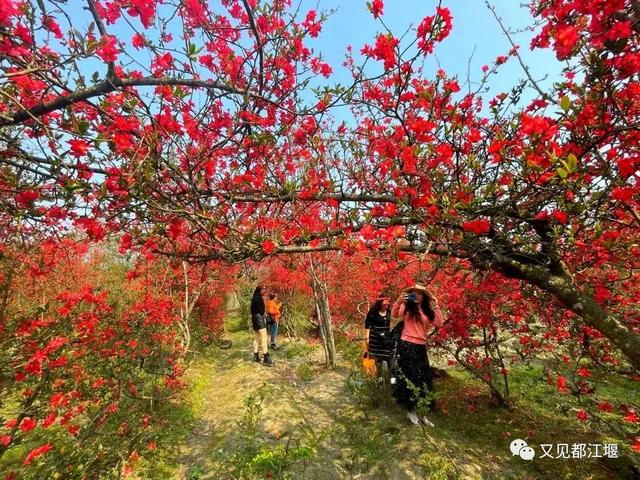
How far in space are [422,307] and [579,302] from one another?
232 cm

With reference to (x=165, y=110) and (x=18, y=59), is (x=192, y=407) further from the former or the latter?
(x=18, y=59)

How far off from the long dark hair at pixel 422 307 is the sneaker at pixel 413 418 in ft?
4.66

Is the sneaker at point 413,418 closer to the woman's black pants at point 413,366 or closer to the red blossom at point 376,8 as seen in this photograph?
the woman's black pants at point 413,366

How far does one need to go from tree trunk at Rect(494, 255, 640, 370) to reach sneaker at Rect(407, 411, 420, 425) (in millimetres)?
2837

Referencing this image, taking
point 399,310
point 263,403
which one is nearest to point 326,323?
Answer: point 263,403

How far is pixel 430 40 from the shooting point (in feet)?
9.55

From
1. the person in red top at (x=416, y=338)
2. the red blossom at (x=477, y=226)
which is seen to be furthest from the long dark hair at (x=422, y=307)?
the red blossom at (x=477, y=226)

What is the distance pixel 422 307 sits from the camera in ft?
16.2

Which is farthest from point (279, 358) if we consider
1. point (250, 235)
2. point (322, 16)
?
point (322, 16)

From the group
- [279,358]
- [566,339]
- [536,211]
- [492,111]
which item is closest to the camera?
[536,211]

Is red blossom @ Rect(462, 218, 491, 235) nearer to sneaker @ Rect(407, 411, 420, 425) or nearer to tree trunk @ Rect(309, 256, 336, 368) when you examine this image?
sneaker @ Rect(407, 411, 420, 425)

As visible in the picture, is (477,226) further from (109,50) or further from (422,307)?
(109,50)

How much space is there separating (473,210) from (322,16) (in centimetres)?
271

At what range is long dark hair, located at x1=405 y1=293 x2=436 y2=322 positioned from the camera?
4890mm
